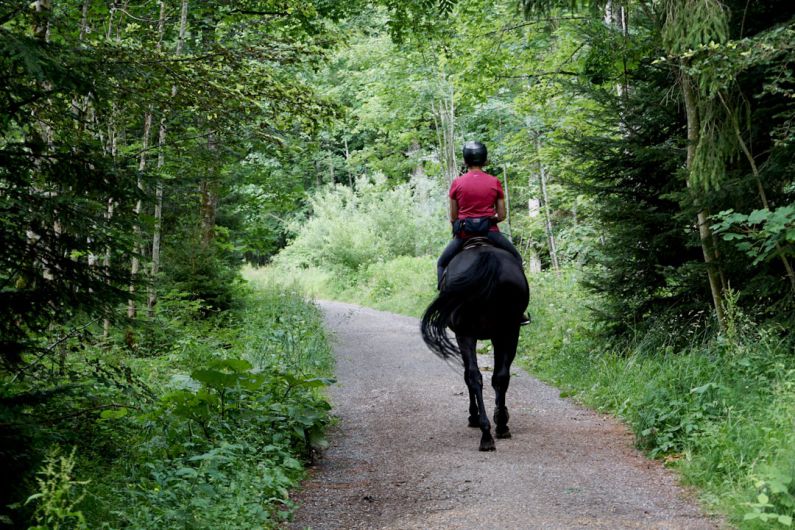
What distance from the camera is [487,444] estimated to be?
6.81m

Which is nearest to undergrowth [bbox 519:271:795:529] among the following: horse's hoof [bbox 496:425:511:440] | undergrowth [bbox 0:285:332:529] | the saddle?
horse's hoof [bbox 496:425:511:440]

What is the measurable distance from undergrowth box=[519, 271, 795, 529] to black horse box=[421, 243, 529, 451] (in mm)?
1413

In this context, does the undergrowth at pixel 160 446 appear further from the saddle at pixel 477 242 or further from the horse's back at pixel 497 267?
the saddle at pixel 477 242

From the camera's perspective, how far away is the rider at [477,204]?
25.0ft

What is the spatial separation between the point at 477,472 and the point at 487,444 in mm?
772

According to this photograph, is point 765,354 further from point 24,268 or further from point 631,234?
point 24,268

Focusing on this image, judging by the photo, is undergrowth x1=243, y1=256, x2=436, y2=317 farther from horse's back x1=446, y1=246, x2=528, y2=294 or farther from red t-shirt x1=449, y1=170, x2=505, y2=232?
horse's back x1=446, y1=246, x2=528, y2=294

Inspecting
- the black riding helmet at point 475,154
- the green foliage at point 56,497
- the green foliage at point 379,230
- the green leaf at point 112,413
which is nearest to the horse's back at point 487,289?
the black riding helmet at point 475,154

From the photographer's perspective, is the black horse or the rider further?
the rider

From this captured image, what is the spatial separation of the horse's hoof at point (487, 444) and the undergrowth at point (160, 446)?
59.2 inches

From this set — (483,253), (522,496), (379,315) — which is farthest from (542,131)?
(522,496)

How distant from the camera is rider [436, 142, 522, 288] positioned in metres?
7.63

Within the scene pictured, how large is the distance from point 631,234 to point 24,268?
7539 mm

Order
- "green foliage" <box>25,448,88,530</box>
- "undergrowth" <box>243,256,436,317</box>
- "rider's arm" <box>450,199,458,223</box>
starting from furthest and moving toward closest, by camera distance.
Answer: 1. "undergrowth" <box>243,256,436,317</box>
2. "rider's arm" <box>450,199,458,223</box>
3. "green foliage" <box>25,448,88,530</box>
